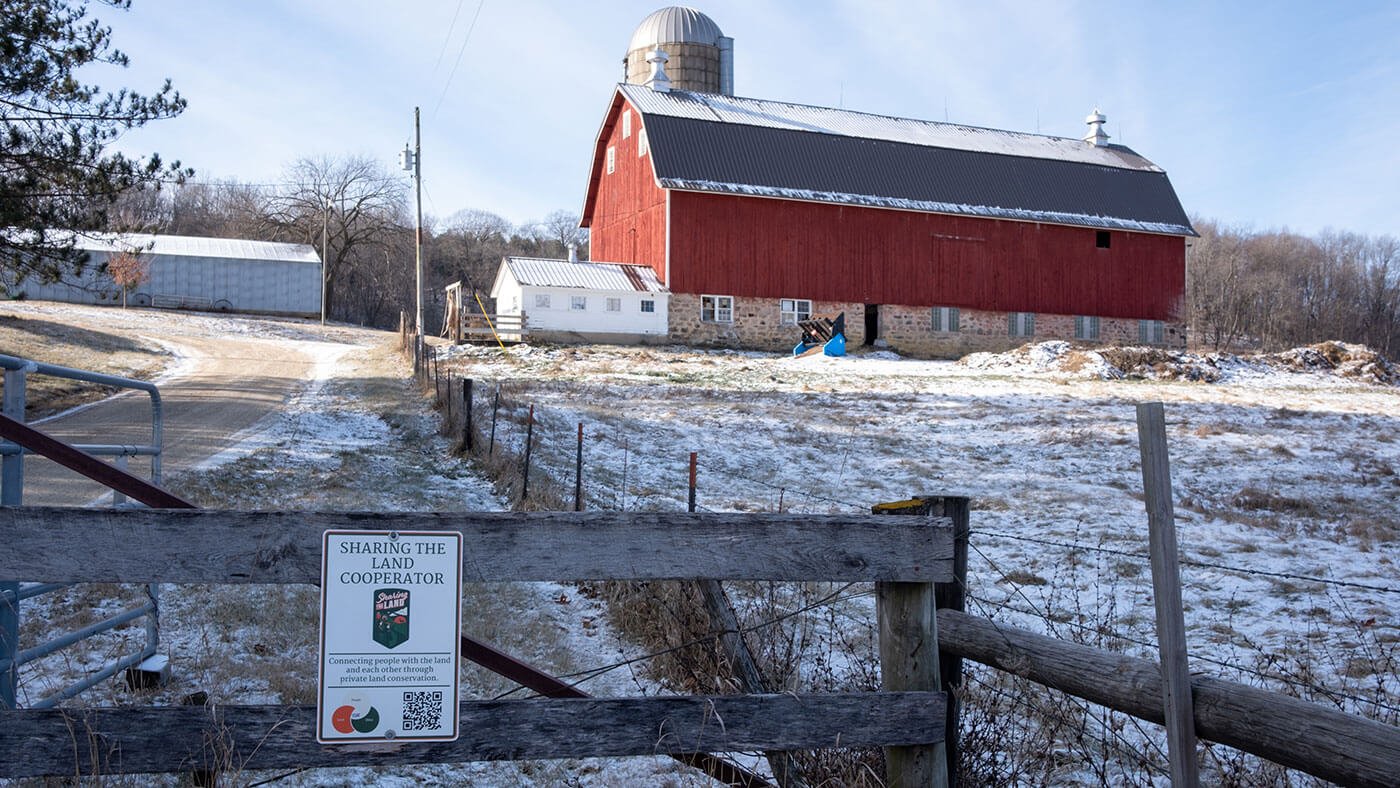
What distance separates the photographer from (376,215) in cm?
7188

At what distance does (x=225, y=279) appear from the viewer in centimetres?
5625

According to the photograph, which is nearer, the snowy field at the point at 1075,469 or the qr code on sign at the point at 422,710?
the qr code on sign at the point at 422,710

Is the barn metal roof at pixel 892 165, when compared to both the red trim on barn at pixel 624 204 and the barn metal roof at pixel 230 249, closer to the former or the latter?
the red trim on barn at pixel 624 204

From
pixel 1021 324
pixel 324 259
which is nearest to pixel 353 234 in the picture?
pixel 324 259

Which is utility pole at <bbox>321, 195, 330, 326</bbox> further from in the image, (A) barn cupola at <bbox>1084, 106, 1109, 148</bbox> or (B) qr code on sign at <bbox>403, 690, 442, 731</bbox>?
(B) qr code on sign at <bbox>403, 690, 442, 731</bbox>

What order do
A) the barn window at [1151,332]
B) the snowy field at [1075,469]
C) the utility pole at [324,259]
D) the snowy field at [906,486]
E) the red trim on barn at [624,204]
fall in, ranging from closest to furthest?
the snowy field at [906,486] → the snowy field at [1075,469] → the red trim on barn at [624,204] → the barn window at [1151,332] → the utility pole at [324,259]

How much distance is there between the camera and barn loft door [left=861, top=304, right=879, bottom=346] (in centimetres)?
Result: 4094

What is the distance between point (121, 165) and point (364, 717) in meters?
13.4

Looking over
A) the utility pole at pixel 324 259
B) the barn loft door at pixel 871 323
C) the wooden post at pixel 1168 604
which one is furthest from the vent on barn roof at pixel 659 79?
the wooden post at pixel 1168 604

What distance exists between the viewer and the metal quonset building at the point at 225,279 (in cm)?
5444

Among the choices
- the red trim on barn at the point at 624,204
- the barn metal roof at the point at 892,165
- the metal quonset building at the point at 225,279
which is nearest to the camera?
the barn metal roof at the point at 892,165

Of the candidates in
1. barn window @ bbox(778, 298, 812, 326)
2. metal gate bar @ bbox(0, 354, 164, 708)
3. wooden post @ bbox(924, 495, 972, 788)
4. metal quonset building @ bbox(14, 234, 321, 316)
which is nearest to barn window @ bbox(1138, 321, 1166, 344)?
barn window @ bbox(778, 298, 812, 326)

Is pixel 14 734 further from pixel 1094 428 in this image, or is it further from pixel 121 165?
pixel 1094 428

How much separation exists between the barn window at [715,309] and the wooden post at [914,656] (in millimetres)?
34950
